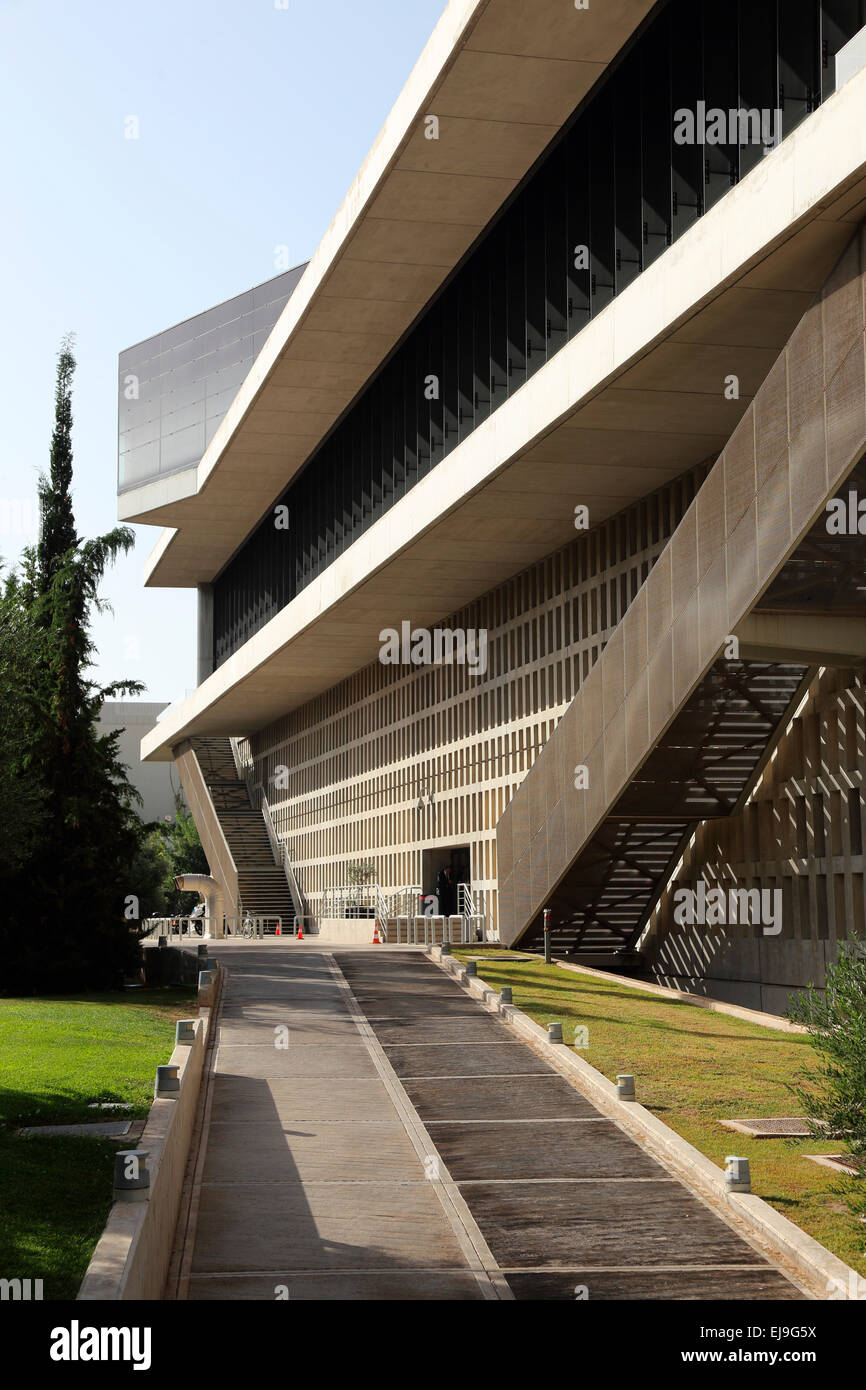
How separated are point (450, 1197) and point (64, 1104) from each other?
4.27m

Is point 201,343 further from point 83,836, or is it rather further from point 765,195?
point 765,195

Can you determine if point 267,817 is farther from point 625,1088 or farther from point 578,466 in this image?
point 625,1088

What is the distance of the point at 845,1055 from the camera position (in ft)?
36.4

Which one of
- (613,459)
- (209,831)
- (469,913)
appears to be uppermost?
(613,459)

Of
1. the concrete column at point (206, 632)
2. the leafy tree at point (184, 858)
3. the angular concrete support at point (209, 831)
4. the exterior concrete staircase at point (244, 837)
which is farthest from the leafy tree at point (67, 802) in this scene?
the leafy tree at point (184, 858)

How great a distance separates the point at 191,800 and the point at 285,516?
24657 mm

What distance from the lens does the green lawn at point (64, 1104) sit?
345 inches

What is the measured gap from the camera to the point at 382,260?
1224 inches

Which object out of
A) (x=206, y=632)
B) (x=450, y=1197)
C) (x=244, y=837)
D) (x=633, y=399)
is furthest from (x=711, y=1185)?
(x=206, y=632)

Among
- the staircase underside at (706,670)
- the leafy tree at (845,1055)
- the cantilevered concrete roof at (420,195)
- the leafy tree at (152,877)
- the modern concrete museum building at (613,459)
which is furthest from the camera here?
the leafy tree at (152,877)

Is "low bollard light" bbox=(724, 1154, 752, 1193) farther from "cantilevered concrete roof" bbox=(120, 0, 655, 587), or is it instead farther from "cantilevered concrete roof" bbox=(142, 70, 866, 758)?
"cantilevered concrete roof" bbox=(120, 0, 655, 587)

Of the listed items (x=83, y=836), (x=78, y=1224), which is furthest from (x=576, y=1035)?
(x=83, y=836)

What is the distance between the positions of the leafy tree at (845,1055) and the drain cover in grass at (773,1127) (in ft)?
4.21

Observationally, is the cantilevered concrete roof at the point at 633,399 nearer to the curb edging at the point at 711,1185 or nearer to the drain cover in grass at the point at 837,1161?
the curb edging at the point at 711,1185
